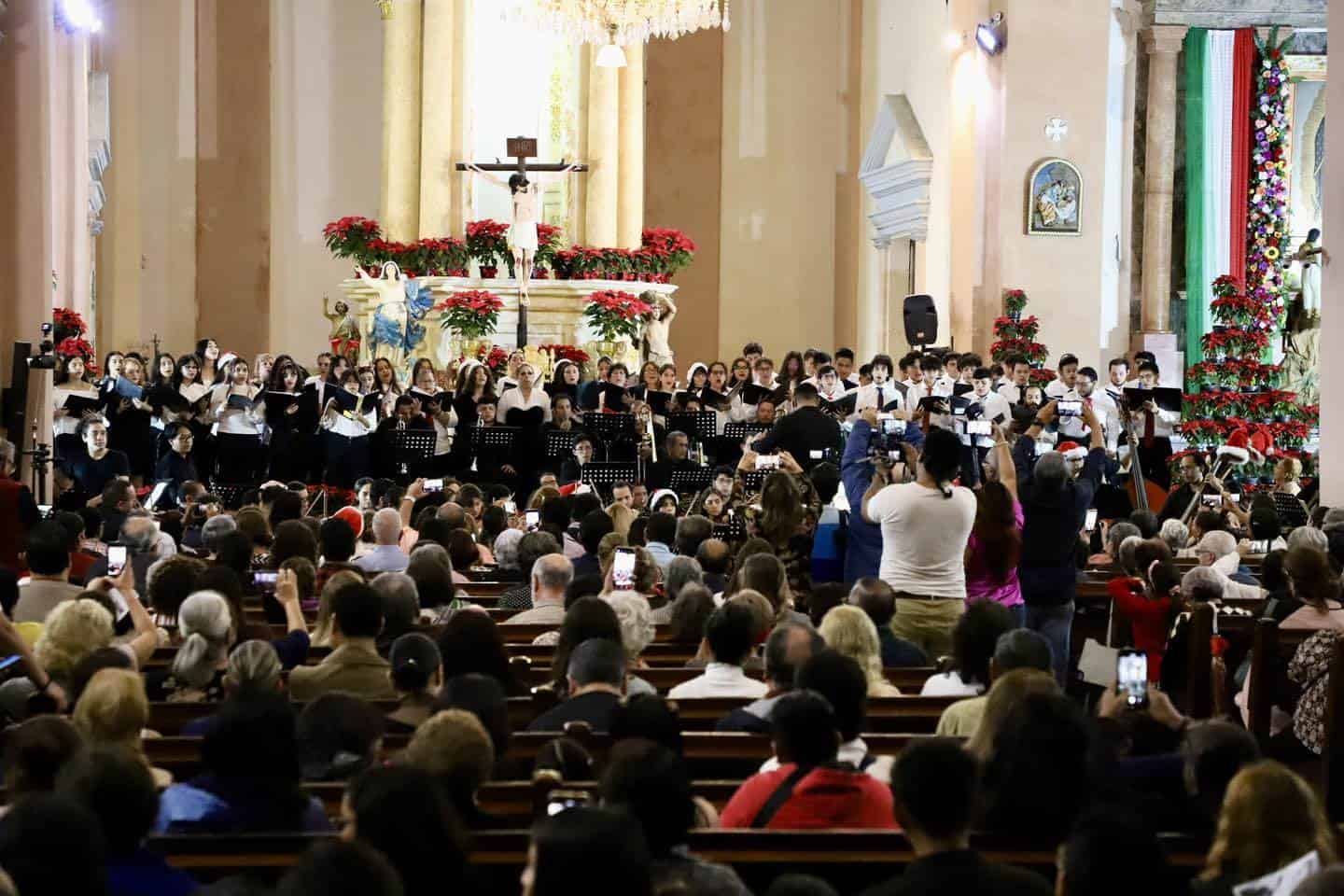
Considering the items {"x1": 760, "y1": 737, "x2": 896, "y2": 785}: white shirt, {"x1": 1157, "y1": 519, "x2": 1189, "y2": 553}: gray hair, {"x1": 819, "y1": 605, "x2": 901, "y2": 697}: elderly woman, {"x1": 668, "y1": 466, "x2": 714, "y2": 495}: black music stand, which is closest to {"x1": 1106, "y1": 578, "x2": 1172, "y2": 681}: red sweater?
{"x1": 1157, "y1": 519, "x2": 1189, "y2": 553}: gray hair

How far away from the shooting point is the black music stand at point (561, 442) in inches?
612

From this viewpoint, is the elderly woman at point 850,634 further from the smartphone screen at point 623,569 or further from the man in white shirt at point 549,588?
the man in white shirt at point 549,588

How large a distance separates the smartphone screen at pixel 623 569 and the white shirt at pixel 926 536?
1.16 metres

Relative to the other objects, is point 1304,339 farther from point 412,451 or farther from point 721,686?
point 721,686

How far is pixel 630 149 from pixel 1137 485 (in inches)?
387

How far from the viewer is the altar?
21.0m

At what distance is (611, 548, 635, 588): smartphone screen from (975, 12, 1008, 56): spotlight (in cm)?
1318

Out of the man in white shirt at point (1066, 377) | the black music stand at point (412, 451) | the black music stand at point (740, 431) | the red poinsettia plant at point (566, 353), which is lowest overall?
the black music stand at point (412, 451)

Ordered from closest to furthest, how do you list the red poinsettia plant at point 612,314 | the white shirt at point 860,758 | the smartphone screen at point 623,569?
the white shirt at point 860,758
the smartphone screen at point 623,569
the red poinsettia plant at point 612,314

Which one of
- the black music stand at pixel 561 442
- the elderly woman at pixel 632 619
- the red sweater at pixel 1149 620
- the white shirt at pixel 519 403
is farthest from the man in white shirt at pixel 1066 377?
the elderly woman at pixel 632 619

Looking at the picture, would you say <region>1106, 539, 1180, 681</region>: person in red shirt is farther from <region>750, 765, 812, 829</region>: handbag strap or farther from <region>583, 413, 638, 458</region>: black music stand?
<region>583, 413, 638, 458</region>: black music stand

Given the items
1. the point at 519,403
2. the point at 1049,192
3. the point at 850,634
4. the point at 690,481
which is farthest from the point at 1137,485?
the point at 850,634

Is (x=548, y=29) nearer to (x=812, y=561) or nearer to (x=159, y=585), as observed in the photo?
(x=812, y=561)

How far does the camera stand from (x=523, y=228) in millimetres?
20641
